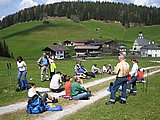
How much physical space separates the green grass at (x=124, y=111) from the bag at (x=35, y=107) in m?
1.80

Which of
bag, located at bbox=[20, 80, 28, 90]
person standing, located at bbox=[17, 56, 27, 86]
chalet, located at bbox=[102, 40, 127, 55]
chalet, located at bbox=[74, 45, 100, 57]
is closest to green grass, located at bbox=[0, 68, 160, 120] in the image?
bag, located at bbox=[20, 80, 28, 90]

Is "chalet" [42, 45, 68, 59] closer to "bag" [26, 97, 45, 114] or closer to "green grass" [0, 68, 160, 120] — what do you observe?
"green grass" [0, 68, 160, 120]

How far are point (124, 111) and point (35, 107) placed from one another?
4788 mm

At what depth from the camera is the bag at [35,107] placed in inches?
594

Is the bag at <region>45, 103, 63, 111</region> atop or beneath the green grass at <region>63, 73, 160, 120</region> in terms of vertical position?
atop

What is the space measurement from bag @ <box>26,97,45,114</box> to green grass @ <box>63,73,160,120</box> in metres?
1.80

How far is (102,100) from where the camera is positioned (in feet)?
61.2

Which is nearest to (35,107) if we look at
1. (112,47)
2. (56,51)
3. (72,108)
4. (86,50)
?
(72,108)

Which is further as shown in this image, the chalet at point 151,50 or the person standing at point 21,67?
the chalet at point 151,50

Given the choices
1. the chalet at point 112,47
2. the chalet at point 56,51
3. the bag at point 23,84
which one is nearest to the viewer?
the bag at point 23,84

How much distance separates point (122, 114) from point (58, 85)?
7517 millimetres

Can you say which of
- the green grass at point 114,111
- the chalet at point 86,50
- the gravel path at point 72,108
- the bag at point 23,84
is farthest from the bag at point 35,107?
the chalet at point 86,50

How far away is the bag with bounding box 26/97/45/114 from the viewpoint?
594 inches

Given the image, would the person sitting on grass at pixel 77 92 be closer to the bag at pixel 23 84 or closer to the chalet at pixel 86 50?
the bag at pixel 23 84
